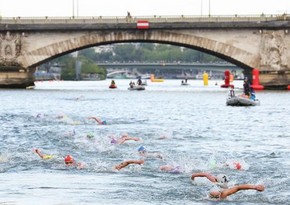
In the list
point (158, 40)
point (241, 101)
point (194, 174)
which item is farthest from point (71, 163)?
point (158, 40)

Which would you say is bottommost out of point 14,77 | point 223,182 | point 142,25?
point 14,77

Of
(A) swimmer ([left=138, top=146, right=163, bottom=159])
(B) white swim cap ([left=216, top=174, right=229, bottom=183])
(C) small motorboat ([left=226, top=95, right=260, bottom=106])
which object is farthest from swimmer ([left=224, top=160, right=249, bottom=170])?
(C) small motorboat ([left=226, top=95, right=260, bottom=106])

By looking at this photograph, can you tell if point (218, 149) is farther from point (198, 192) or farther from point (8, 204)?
point (8, 204)

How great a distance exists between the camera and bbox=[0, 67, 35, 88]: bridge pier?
112125 mm

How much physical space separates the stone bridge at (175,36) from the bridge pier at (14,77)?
12 cm

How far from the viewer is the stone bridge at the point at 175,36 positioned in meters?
108

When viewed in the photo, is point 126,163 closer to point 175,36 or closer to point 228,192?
point 228,192

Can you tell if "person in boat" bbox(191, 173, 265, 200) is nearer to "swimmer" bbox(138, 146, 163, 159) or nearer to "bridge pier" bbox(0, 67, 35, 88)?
"swimmer" bbox(138, 146, 163, 159)

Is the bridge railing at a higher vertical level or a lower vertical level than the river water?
higher

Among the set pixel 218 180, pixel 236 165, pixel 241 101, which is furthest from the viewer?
pixel 241 101

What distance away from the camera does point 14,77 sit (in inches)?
4444

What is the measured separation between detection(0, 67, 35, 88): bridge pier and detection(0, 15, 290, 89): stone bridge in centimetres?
12

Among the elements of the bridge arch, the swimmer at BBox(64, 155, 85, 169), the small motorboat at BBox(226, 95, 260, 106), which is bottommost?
the small motorboat at BBox(226, 95, 260, 106)

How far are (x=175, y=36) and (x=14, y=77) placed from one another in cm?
2054
